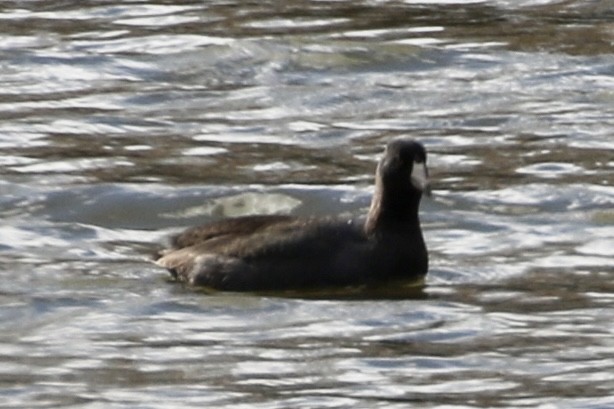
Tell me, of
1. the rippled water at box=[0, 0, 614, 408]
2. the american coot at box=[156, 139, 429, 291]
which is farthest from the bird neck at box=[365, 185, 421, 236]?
the rippled water at box=[0, 0, 614, 408]

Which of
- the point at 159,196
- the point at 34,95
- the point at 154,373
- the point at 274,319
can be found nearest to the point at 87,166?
the point at 159,196

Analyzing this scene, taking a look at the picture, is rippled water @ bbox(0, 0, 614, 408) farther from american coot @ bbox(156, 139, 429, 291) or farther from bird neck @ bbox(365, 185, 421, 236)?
bird neck @ bbox(365, 185, 421, 236)

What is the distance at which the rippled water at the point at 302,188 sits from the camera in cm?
1198

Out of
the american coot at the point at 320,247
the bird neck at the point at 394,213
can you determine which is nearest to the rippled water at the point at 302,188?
the american coot at the point at 320,247

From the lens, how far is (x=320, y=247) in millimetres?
13828

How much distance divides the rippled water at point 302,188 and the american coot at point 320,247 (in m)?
0.13

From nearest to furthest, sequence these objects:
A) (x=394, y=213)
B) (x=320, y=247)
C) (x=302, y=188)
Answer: (x=320, y=247) → (x=394, y=213) → (x=302, y=188)

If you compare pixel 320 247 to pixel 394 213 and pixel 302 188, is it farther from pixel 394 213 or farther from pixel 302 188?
pixel 302 188

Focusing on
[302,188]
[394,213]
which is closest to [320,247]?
[394,213]

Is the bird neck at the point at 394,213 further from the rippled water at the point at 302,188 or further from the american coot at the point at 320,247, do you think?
the rippled water at the point at 302,188

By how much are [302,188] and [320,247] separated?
2526mm

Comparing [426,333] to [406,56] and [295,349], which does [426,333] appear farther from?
[406,56]

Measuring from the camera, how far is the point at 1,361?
1217cm

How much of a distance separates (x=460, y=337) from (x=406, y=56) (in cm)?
803
